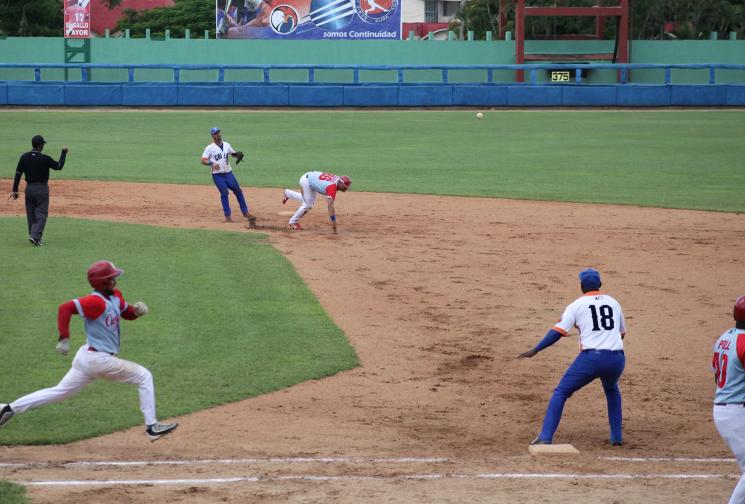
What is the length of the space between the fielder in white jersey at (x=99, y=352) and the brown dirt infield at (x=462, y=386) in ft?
1.57

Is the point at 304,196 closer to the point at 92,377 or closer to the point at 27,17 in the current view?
the point at 92,377

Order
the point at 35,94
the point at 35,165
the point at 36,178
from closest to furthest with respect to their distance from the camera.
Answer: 1. the point at 35,165
2. the point at 36,178
3. the point at 35,94

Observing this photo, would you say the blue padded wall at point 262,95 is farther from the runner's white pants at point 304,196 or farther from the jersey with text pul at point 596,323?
the jersey with text pul at point 596,323

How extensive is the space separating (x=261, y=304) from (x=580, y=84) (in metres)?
39.9

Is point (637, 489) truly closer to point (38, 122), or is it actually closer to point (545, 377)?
point (545, 377)

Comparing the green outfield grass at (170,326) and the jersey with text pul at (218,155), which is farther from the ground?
the jersey with text pul at (218,155)

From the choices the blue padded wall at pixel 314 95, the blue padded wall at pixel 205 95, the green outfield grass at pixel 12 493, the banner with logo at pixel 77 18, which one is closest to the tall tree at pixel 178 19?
the banner with logo at pixel 77 18

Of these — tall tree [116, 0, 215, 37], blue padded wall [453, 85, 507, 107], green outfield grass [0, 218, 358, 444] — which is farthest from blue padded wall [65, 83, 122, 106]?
green outfield grass [0, 218, 358, 444]

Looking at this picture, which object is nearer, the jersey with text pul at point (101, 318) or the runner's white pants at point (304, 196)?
the jersey with text pul at point (101, 318)

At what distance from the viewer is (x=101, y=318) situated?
871 centimetres

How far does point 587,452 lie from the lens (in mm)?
9484

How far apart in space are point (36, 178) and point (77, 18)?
4147 cm

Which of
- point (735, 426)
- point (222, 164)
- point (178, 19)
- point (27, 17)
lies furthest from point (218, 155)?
point (178, 19)

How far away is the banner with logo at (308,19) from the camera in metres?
60.1
